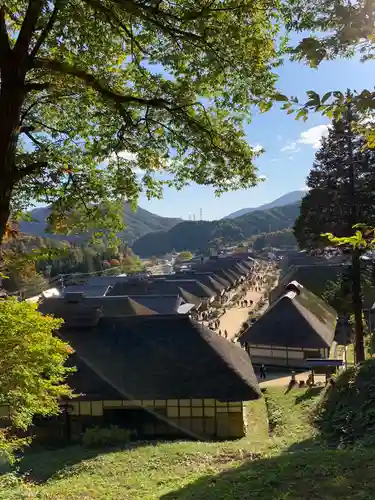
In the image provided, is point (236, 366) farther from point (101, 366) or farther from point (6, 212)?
point (6, 212)

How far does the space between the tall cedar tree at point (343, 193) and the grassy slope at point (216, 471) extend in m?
6.72

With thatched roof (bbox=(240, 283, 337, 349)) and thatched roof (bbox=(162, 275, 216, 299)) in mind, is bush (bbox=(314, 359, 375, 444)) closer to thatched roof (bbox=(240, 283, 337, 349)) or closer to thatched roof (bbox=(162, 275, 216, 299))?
thatched roof (bbox=(240, 283, 337, 349))

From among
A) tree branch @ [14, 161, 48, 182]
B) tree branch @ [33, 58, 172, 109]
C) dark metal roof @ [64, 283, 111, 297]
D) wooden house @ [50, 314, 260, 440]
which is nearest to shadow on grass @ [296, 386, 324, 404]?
wooden house @ [50, 314, 260, 440]

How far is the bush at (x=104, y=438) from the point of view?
13.9 meters

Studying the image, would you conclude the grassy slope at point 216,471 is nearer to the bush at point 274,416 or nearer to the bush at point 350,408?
the bush at point 274,416

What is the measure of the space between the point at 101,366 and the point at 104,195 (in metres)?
11.7

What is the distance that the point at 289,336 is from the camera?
1002 inches

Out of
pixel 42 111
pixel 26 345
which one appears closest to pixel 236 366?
pixel 26 345

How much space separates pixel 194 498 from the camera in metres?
6.47

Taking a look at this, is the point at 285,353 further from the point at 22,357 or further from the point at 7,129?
the point at 7,129

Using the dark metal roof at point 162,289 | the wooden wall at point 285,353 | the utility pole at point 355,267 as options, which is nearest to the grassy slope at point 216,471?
the utility pole at point 355,267

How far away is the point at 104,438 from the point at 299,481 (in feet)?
31.5

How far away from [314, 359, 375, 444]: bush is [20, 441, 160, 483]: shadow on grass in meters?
5.50

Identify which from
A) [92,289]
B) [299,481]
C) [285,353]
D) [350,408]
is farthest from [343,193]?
[92,289]
